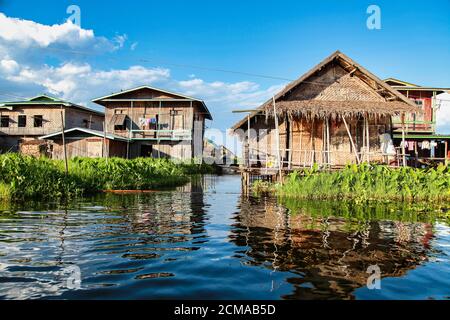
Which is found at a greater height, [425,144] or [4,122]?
[4,122]

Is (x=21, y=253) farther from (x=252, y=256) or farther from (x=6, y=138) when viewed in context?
(x=6, y=138)

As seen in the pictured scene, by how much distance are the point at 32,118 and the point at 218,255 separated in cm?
3351

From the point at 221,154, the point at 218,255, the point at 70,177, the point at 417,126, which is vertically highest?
Answer: the point at 417,126

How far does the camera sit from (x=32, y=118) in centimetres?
3244

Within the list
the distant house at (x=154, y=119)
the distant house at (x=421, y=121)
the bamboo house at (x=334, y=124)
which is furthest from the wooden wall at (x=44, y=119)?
the distant house at (x=421, y=121)

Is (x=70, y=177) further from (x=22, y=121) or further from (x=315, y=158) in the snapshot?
(x=22, y=121)

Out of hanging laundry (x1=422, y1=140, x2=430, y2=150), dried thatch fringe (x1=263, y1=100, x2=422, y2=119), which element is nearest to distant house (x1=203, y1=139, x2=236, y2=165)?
hanging laundry (x1=422, y1=140, x2=430, y2=150)

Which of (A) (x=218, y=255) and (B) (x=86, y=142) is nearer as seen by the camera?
(A) (x=218, y=255)

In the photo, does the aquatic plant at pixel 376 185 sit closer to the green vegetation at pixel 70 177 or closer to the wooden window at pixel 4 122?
the green vegetation at pixel 70 177

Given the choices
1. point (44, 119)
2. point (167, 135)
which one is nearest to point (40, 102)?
point (44, 119)

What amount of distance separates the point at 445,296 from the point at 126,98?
94.3ft

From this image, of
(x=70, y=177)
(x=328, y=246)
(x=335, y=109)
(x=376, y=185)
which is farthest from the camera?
(x=335, y=109)

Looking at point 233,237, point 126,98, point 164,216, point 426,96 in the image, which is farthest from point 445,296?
point 126,98

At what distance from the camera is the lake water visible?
3502 millimetres
